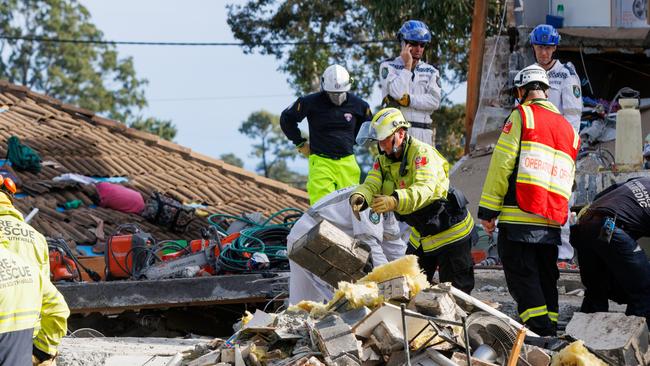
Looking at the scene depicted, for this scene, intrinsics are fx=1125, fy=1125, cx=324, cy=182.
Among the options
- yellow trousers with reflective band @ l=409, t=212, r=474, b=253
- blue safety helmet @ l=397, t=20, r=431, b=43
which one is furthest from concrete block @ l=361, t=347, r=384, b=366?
blue safety helmet @ l=397, t=20, r=431, b=43

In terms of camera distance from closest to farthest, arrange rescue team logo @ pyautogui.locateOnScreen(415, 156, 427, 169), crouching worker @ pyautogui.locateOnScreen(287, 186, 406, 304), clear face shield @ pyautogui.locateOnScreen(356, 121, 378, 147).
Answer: rescue team logo @ pyautogui.locateOnScreen(415, 156, 427, 169)
clear face shield @ pyautogui.locateOnScreen(356, 121, 378, 147)
crouching worker @ pyautogui.locateOnScreen(287, 186, 406, 304)

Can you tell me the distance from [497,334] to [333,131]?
15.0 ft

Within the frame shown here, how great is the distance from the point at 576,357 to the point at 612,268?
4.40 feet

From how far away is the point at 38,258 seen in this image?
20.8ft

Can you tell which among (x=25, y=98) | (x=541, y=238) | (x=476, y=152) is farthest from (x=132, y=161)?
(x=541, y=238)

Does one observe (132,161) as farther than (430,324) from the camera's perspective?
Yes

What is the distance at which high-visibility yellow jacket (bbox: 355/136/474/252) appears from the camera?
7930 mm

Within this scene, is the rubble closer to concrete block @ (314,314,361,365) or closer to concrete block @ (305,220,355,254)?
concrete block @ (314,314,361,365)

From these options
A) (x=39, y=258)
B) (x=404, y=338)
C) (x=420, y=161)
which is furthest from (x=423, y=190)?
(x=39, y=258)

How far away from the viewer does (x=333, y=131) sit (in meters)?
11.2

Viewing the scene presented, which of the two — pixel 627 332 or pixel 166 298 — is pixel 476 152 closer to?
pixel 166 298

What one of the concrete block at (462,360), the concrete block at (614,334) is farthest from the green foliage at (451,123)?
the concrete block at (462,360)

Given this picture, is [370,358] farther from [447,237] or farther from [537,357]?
[447,237]

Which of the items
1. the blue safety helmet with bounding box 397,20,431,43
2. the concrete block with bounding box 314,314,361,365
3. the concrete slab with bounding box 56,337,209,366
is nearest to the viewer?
the concrete block with bounding box 314,314,361,365
